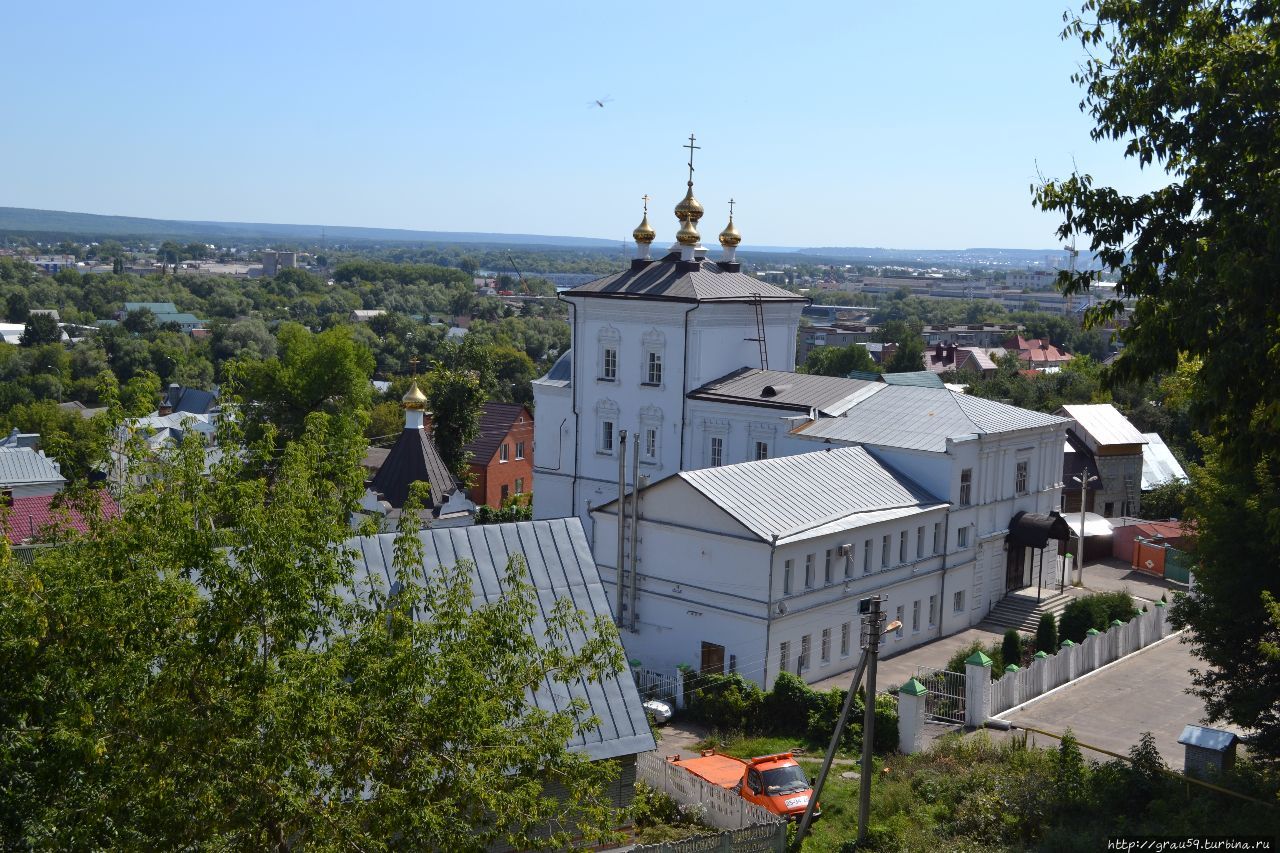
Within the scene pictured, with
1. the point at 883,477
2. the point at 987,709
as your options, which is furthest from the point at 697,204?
the point at 987,709

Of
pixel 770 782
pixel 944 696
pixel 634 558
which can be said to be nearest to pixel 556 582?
pixel 770 782

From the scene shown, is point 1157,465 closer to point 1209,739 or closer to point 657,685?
point 657,685

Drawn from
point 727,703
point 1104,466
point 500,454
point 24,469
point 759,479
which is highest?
point 759,479

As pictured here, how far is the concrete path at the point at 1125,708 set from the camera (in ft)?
68.9

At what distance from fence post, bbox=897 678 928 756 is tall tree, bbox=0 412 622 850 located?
1140cm

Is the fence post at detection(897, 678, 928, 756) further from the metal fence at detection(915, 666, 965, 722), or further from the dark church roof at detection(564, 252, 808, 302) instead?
the dark church roof at detection(564, 252, 808, 302)

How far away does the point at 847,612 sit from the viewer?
86.1ft

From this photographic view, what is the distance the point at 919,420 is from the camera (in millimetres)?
30406

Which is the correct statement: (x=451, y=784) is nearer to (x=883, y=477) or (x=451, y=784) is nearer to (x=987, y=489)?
(x=883, y=477)

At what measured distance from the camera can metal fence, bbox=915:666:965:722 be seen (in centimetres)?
2242

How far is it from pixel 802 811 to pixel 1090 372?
171ft

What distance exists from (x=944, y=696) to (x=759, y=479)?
246 inches

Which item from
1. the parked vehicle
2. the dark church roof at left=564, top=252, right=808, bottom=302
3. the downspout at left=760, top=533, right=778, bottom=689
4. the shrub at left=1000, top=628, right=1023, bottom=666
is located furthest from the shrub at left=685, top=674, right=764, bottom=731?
the dark church roof at left=564, top=252, right=808, bottom=302

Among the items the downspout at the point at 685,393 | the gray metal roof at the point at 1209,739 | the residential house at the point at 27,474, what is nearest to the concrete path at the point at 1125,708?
the gray metal roof at the point at 1209,739
